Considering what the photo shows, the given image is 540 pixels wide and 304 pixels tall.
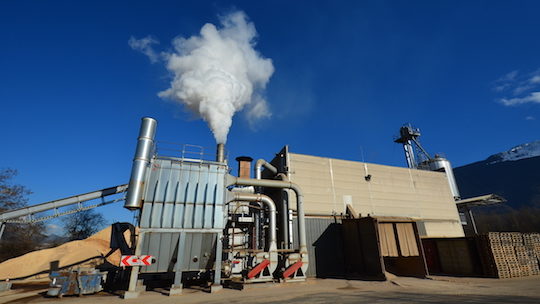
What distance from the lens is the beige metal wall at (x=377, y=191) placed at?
2036 centimetres

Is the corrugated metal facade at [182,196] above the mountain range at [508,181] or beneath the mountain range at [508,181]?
beneath

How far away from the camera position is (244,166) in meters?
20.0

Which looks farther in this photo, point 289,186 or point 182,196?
point 289,186

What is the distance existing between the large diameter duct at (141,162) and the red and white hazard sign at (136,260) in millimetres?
2454

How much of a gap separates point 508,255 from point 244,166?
60.2 feet

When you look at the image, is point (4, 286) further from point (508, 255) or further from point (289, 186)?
point (508, 255)

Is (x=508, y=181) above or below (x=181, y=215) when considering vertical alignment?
above

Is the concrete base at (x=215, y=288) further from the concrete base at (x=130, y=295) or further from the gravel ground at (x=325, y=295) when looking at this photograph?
the concrete base at (x=130, y=295)

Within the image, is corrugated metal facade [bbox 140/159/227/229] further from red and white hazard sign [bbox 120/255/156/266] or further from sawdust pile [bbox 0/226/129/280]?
sawdust pile [bbox 0/226/129/280]

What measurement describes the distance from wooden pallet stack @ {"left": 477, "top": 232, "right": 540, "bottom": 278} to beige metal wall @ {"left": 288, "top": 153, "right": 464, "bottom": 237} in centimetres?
667

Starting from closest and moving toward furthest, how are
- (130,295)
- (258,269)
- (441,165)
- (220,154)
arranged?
1. (130,295)
2. (258,269)
3. (220,154)
4. (441,165)

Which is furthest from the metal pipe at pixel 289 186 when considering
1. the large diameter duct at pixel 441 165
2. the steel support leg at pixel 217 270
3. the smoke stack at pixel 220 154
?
the large diameter duct at pixel 441 165

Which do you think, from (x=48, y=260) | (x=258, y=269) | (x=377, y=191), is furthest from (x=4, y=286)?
(x=377, y=191)

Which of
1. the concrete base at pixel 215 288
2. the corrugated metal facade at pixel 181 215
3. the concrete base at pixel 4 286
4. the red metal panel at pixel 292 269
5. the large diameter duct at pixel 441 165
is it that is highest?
the large diameter duct at pixel 441 165
